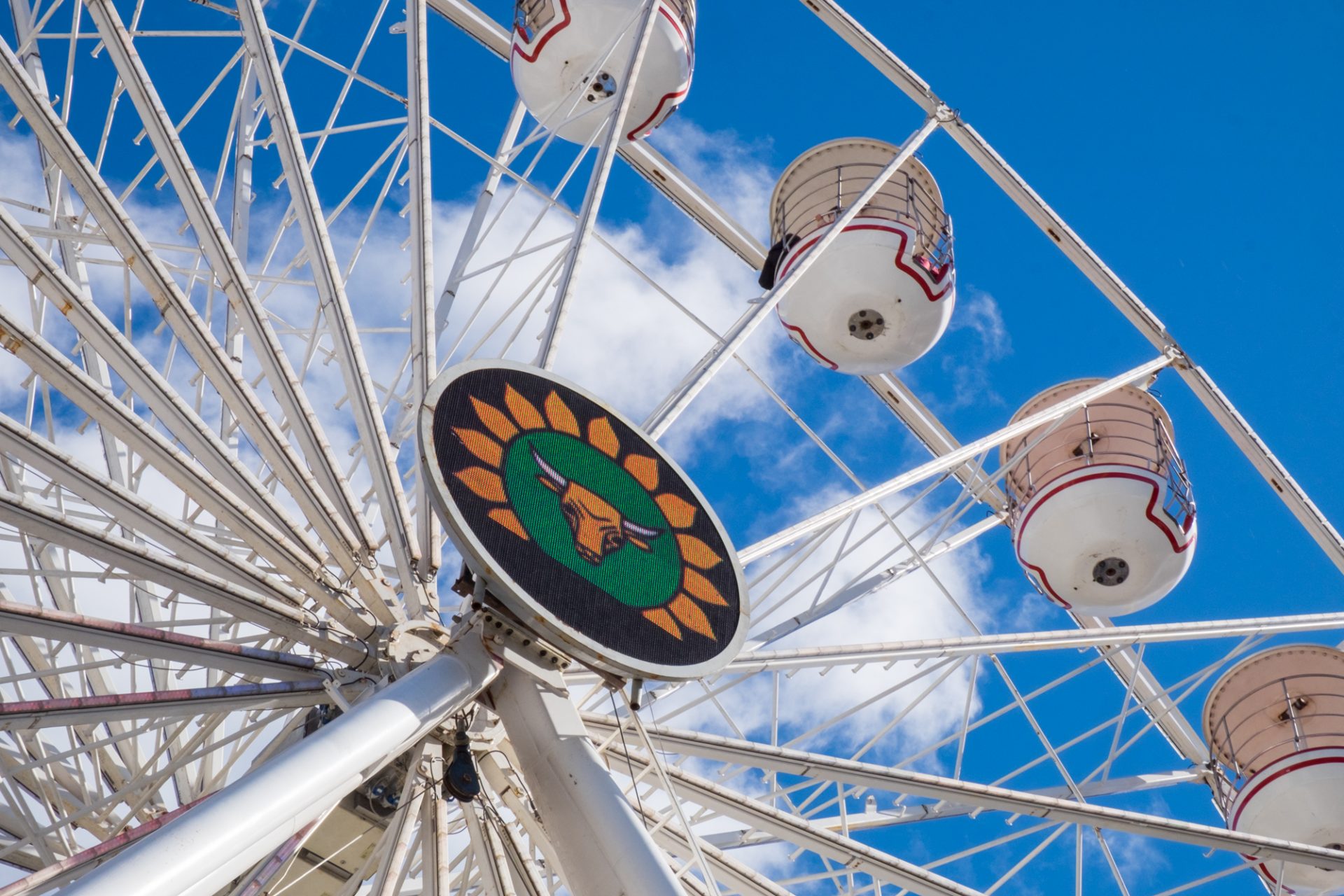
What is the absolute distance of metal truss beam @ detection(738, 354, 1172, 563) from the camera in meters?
11.4

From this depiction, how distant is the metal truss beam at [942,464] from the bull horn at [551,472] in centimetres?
153

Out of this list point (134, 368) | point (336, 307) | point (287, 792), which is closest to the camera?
point (287, 792)

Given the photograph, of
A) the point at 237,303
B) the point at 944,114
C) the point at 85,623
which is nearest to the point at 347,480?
the point at 237,303

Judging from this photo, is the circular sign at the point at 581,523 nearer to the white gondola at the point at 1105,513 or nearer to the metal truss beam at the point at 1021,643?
the metal truss beam at the point at 1021,643

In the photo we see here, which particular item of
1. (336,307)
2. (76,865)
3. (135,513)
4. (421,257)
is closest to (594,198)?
A: (421,257)

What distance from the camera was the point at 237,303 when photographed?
10156 mm

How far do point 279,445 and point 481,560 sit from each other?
2.16 meters

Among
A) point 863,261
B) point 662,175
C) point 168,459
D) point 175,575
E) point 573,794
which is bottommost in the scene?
point 573,794

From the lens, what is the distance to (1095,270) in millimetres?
16062

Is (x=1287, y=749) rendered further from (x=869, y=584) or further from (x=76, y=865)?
(x=76, y=865)

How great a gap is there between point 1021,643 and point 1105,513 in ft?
8.17

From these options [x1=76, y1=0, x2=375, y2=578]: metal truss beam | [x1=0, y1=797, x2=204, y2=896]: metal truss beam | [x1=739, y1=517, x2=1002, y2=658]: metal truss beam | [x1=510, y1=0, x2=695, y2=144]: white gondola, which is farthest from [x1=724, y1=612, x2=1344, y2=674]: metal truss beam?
[x1=510, y1=0, x2=695, y2=144]: white gondola

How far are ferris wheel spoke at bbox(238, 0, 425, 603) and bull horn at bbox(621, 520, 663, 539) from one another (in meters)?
1.36

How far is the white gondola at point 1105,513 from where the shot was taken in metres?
14.0
